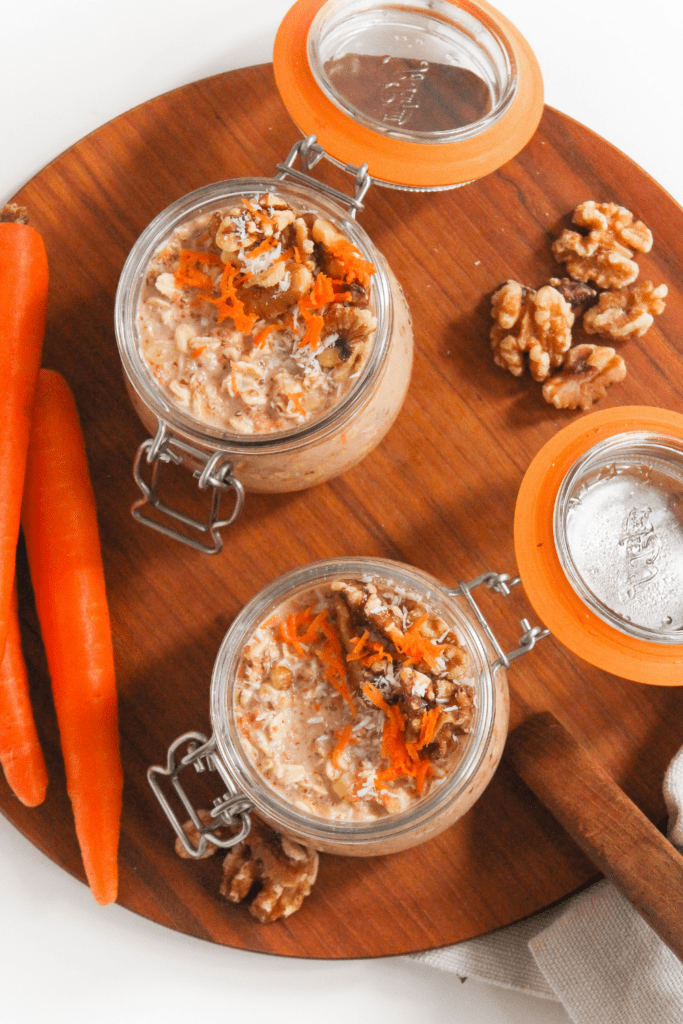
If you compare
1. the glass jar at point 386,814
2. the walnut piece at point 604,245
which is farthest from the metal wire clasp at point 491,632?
the walnut piece at point 604,245

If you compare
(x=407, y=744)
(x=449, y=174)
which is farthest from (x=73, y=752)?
(x=449, y=174)

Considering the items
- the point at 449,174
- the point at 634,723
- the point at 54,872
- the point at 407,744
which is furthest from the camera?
the point at 54,872

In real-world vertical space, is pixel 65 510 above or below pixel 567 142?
below

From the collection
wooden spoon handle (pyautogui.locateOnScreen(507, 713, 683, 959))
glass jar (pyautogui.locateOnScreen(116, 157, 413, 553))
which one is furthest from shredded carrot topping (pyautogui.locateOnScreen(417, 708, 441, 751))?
glass jar (pyautogui.locateOnScreen(116, 157, 413, 553))

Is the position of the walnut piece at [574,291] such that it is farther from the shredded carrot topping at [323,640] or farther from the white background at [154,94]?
the shredded carrot topping at [323,640]

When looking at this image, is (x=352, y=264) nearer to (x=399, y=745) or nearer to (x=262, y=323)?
(x=262, y=323)

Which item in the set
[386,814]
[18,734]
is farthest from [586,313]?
[18,734]

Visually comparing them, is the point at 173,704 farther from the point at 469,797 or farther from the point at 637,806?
the point at 637,806

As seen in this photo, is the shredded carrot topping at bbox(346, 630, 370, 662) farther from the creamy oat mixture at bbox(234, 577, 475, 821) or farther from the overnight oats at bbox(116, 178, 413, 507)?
the overnight oats at bbox(116, 178, 413, 507)
